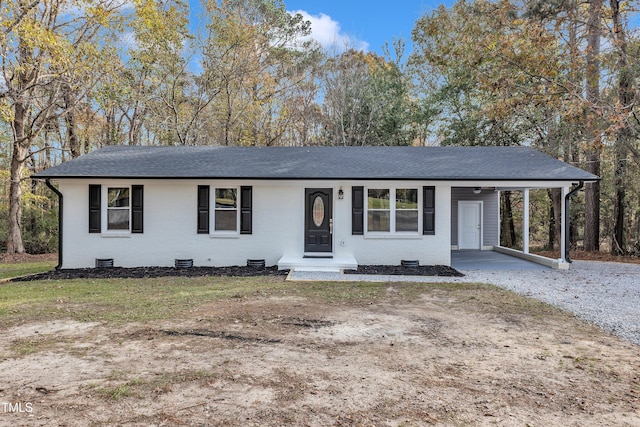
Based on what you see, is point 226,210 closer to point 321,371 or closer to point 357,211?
point 357,211

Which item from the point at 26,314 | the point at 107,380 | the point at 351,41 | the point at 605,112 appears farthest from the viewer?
the point at 351,41

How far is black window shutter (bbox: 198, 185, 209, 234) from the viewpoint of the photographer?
35.3ft

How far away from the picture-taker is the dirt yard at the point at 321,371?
120 inches

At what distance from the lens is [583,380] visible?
3727mm

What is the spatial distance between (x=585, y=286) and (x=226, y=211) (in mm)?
9212

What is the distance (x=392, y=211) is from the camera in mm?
10984

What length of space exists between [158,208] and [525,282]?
986 centimetres

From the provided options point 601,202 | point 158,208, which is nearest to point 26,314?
point 158,208

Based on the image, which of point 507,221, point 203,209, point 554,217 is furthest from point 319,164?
point 554,217

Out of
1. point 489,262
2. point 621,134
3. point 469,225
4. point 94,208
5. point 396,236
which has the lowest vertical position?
point 489,262

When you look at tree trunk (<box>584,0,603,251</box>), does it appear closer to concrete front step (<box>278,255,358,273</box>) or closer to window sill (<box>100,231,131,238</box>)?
concrete front step (<box>278,255,358,273</box>)

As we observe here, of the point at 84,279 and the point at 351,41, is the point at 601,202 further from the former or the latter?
the point at 84,279

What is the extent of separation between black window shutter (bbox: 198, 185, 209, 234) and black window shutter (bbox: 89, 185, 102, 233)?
279 centimetres

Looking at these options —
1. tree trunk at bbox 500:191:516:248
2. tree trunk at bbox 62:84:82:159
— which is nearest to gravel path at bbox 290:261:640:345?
tree trunk at bbox 500:191:516:248
